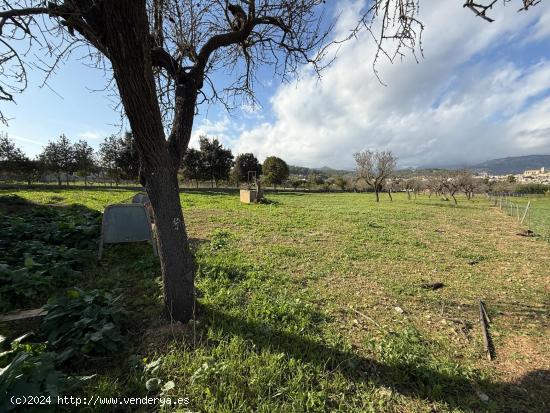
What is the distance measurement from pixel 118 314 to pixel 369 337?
3.08 m

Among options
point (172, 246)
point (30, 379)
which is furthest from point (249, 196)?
point (30, 379)

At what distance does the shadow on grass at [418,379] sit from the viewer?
247cm

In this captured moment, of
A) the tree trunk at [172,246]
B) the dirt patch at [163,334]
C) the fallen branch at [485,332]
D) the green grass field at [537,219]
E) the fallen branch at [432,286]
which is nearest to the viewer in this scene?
the dirt patch at [163,334]

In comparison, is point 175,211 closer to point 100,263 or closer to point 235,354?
point 235,354

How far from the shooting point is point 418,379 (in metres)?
2.70

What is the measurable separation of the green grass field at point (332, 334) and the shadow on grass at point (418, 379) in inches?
0.5

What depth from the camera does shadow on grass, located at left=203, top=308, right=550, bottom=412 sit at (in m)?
2.47

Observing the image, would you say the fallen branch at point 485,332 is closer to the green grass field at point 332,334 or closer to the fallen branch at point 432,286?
the green grass field at point 332,334

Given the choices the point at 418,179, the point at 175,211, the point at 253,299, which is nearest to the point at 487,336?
the point at 253,299

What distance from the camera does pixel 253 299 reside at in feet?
13.6

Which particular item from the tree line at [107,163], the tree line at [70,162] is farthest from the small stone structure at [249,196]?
the tree line at [70,162]

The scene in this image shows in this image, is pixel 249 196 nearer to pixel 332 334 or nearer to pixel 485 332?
pixel 332 334

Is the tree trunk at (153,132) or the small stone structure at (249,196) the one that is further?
the small stone structure at (249,196)

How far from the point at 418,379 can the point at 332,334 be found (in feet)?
3.29
